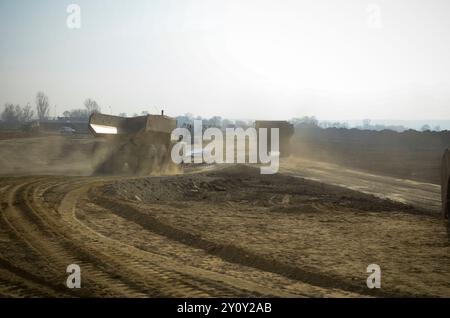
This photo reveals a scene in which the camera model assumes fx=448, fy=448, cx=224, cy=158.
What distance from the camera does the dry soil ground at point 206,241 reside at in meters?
6.34

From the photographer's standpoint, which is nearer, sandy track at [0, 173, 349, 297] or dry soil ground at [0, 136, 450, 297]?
sandy track at [0, 173, 349, 297]

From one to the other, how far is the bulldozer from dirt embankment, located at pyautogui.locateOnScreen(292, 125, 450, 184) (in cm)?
1741

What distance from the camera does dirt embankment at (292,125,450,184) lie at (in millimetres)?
32500

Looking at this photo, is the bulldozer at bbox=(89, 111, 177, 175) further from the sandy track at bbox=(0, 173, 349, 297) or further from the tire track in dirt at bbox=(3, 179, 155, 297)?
the sandy track at bbox=(0, 173, 349, 297)

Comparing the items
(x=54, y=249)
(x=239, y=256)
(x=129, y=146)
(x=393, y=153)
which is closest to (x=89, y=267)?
(x=54, y=249)

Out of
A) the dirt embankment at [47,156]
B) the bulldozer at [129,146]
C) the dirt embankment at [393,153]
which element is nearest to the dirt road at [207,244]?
the bulldozer at [129,146]

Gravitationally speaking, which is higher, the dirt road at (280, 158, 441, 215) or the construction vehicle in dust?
the construction vehicle in dust

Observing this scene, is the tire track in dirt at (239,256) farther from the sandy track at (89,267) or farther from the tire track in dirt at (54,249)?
the tire track in dirt at (54,249)

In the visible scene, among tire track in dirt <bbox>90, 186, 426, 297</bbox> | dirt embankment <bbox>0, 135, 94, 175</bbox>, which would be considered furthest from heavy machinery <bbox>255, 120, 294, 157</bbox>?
tire track in dirt <bbox>90, 186, 426, 297</bbox>

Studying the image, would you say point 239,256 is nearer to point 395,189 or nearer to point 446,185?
point 446,185

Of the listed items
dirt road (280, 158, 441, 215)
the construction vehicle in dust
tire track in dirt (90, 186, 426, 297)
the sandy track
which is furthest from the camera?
dirt road (280, 158, 441, 215)

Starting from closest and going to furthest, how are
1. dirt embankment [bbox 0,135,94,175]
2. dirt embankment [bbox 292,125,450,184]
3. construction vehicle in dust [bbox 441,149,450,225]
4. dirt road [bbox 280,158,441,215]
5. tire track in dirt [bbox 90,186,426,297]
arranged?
1. tire track in dirt [bbox 90,186,426,297]
2. construction vehicle in dust [bbox 441,149,450,225]
3. dirt road [bbox 280,158,441,215]
4. dirt embankment [bbox 0,135,94,175]
5. dirt embankment [bbox 292,125,450,184]

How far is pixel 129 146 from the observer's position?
21734 millimetres

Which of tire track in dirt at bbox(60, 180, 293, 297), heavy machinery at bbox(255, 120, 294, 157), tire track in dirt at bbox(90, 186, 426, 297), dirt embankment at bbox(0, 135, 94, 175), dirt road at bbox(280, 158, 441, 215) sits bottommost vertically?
dirt road at bbox(280, 158, 441, 215)
